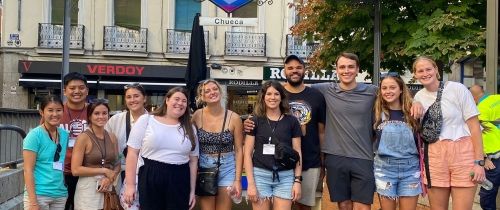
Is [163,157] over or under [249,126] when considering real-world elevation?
under

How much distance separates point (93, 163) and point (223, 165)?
117 cm

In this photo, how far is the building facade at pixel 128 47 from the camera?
23.2 metres

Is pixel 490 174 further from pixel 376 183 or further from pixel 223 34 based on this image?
Result: pixel 223 34

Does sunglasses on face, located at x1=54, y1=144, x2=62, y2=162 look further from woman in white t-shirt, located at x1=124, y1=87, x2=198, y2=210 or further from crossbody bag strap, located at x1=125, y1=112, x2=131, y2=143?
crossbody bag strap, located at x1=125, y1=112, x2=131, y2=143

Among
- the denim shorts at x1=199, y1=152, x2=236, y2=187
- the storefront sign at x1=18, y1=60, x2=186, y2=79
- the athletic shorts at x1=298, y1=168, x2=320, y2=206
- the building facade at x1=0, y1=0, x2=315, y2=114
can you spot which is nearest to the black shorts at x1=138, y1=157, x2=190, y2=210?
the denim shorts at x1=199, y1=152, x2=236, y2=187

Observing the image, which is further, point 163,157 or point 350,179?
point 350,179

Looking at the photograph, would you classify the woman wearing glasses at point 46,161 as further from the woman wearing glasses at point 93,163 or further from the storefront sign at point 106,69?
the storefront sign at point 106,69

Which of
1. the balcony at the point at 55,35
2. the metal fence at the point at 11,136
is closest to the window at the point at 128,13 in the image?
the balcony at the point at 55,35

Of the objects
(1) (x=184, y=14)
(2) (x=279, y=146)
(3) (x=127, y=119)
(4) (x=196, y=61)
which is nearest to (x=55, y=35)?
(1) (x=184, y=14)

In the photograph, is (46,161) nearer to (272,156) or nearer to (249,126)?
(249,126)

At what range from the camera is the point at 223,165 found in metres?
5.00

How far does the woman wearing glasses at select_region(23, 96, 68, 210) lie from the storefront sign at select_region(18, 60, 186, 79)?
19029 millimetres

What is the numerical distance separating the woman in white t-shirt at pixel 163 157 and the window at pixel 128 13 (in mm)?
19877

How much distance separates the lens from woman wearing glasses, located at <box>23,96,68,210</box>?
14.9ft
